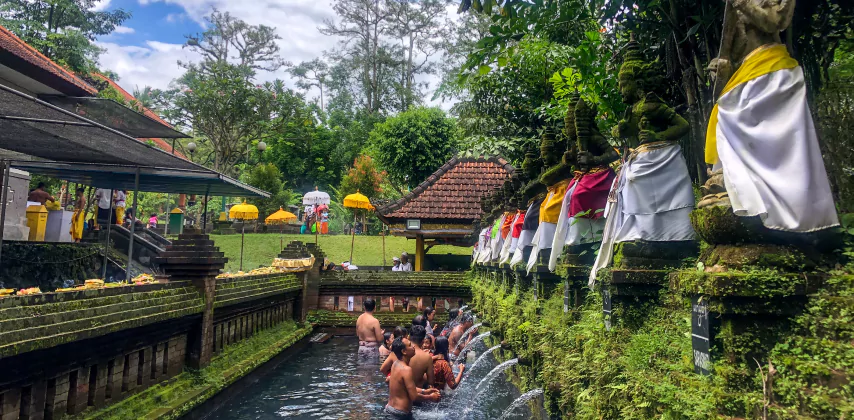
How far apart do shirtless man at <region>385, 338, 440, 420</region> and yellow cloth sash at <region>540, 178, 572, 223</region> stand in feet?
8.49

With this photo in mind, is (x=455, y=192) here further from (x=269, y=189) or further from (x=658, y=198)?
(x=269, y=189)

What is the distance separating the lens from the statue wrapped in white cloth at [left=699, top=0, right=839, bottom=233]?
2.86 meters

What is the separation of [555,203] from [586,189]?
3.13 ft

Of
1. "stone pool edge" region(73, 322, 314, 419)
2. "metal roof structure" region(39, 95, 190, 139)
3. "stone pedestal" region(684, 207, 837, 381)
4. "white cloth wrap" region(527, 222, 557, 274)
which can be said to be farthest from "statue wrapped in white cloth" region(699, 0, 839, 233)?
"metal roof structure" region(39, 95, 190, 139)

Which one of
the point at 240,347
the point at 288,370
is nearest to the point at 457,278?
the point at 288,370

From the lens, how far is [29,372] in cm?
424

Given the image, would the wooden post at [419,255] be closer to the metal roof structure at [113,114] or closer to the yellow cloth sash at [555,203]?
the metal roof structure at [113,114]

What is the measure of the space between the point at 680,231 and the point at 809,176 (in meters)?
1.33

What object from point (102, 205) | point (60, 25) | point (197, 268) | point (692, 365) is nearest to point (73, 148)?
point (197, 268)

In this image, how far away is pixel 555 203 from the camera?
6387mm

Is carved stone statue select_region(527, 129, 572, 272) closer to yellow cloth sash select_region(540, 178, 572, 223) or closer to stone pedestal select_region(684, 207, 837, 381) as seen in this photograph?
yellow cloth sash select_region(540, 178, 572, 223)

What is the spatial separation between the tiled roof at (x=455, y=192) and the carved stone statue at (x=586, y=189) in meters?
11.8

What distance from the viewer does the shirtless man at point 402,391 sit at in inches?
290

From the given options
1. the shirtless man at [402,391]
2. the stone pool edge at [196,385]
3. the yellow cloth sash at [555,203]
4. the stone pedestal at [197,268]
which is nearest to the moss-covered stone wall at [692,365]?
the yellow cloth sash at [555,203]
